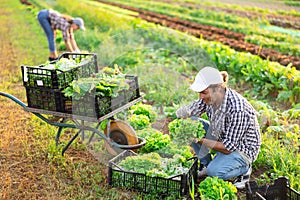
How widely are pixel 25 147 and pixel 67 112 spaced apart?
119 centimetres

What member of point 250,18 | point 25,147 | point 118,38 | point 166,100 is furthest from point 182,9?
point 25,147

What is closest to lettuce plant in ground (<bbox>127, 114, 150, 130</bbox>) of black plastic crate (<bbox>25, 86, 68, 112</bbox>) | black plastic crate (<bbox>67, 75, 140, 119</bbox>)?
black plastic crate (<bbox>67, 75, 140, 119</bbox>)

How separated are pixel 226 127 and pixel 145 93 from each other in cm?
318

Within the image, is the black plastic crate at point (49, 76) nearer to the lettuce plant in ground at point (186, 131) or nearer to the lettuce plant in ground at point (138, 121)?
the lettuce plant in ground at point (138, 121)

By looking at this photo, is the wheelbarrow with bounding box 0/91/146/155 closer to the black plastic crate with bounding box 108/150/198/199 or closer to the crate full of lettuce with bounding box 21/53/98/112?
→ the crate full of lettuce with bounding box 21/53/98/112

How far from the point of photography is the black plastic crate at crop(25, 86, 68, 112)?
427cm

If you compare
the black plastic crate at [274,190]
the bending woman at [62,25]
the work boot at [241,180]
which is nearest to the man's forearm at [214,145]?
the work boot at [241,180]

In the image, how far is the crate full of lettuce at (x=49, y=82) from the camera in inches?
169

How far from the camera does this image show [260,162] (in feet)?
15.3

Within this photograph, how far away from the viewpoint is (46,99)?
4.34 m

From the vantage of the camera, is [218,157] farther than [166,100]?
No

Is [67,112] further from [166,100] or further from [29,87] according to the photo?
[166,100]

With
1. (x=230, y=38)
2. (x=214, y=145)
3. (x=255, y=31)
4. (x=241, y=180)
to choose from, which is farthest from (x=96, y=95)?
(x=255, y=31)

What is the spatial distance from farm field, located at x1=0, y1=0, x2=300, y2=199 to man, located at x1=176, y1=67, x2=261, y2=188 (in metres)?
0.31
